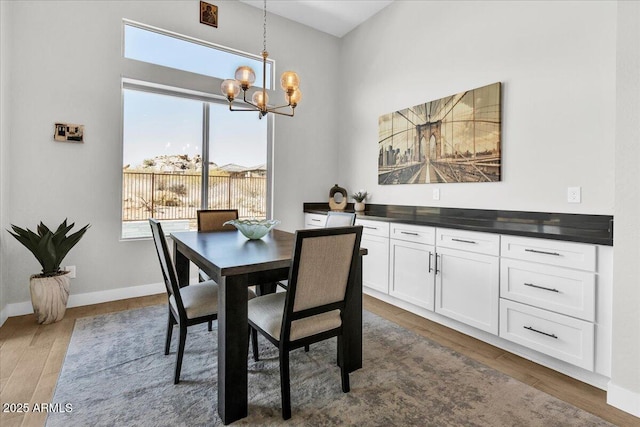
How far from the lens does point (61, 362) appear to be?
2.09 metres

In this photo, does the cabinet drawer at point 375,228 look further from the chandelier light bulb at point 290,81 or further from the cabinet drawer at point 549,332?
the chandelier light bulb at point 290,81

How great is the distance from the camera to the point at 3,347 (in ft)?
7.46

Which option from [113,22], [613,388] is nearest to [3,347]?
[113,22]

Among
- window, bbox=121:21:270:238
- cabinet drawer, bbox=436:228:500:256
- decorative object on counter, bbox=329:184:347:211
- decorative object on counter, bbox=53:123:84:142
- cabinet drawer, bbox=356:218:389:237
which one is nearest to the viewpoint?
cabinet drawer, bbox=436:228:500:256

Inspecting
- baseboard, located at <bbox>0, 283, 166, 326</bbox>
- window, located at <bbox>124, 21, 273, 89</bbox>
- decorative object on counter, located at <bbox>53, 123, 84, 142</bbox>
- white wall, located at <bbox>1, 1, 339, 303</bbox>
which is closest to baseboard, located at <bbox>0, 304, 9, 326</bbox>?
baseboard, located at <bbox>0, 283, 166, 326</bbox>

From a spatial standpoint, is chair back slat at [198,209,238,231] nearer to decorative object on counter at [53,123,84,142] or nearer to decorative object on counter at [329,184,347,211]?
decorative object on counter at [53,123,84,142]

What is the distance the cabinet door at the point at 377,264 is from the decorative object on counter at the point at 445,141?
81 cm

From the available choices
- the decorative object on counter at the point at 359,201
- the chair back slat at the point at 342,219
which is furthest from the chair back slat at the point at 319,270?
the decorative object on counter at the point at 359,201

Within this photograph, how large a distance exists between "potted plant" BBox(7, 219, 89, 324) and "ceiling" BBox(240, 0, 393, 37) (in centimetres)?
325

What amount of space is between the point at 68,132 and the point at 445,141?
11.7 feet

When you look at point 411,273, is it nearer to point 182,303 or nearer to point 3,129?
point 182,303

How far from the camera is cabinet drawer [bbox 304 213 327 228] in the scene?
160 inches

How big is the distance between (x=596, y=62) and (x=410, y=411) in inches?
101

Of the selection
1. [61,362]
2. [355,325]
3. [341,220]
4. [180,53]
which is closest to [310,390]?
[355,325]
